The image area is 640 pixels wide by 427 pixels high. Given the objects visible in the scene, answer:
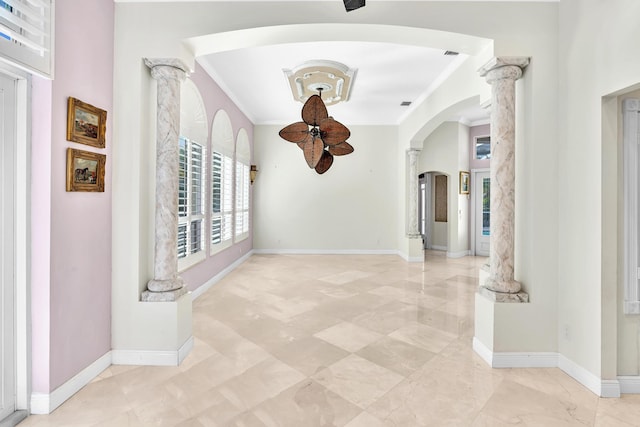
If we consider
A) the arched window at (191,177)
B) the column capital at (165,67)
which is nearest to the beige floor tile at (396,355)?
the arched window at (191,177)

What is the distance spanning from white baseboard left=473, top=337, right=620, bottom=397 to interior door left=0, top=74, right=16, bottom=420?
12.2 feet

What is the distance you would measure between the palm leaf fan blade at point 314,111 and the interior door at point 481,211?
6.20 metres

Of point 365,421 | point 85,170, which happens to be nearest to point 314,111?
point 85,170

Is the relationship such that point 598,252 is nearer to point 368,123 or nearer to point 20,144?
point 20,144

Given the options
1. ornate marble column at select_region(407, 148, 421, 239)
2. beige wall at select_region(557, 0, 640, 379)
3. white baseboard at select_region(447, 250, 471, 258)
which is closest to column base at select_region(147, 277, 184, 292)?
beige wall at select_region(557, 0, 640, 379)

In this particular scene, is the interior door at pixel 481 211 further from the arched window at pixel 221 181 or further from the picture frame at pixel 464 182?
the arched window at pixel 221 181

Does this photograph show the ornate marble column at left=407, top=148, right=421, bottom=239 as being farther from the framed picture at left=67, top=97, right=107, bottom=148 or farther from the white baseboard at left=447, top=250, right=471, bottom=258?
the framed picture at left=67, top=97, right=107, bottom=148

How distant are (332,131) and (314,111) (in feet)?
1.28

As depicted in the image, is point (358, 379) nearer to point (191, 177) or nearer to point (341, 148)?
point (341, 148)

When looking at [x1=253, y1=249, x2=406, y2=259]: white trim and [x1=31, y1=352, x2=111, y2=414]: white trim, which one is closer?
[x1=31, y1=352, x2=111, y2=414]: white trim

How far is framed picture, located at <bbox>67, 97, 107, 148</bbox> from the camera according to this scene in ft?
7.77

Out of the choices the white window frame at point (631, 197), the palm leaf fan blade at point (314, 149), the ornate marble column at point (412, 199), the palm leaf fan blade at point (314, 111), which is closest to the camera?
the white window frame at point (631, 197)

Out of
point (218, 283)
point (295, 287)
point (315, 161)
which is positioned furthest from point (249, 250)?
point (315, 161)

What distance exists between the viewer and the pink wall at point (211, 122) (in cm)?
470
